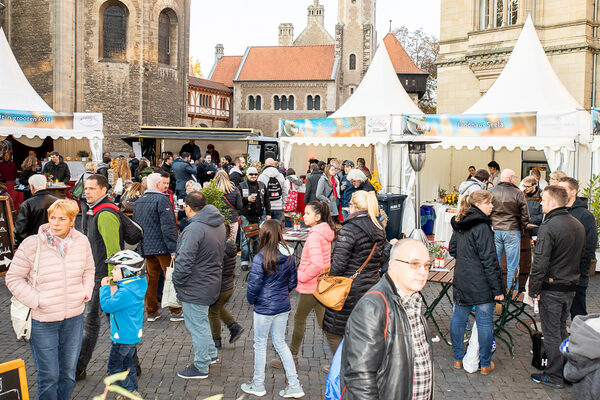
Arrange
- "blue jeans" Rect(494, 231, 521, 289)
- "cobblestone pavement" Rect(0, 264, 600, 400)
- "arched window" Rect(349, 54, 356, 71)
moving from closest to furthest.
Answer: "cobblestone pavement" Rect(0, 264, 600, 400)
"blue jeans" Rect(494, 231, 521, 289)
"arched window" Rect(349, 54, 356, 71)

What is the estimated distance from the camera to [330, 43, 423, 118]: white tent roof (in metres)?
14.1

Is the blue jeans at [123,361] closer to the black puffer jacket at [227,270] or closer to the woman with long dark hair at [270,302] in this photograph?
the woman with long dark hair at [270,302]

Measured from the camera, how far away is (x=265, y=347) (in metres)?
4.39

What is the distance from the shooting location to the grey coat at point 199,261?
4.53 m

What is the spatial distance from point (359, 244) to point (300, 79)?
5067cm

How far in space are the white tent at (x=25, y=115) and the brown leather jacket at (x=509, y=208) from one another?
1089 centimetres

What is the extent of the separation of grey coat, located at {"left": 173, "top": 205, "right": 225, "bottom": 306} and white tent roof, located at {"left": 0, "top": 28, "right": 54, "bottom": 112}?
11.5 metres

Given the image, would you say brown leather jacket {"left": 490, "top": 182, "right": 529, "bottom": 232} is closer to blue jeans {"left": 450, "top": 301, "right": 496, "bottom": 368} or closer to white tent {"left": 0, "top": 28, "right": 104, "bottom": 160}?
blue jeans {"left": 450, "top": 301, "right": 496, "bottom": 368}

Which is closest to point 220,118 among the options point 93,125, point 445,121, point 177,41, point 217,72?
point 217,72

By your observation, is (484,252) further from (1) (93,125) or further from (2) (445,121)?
(1) (93,125)

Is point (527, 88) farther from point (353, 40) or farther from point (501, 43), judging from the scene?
point (353, 40)

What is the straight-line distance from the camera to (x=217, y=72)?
57.9 meters

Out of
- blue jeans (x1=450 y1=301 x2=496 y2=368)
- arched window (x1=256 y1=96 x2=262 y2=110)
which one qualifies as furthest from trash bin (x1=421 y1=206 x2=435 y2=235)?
arched window (x1=256 y1=96 x2=262 y2=110)

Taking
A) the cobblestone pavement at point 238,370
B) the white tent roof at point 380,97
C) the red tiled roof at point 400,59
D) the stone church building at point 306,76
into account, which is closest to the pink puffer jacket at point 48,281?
the cobblestone pavement at point 238,370
